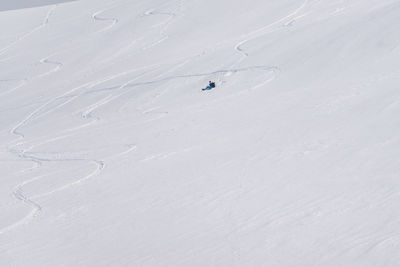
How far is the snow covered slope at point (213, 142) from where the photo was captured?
545 cm

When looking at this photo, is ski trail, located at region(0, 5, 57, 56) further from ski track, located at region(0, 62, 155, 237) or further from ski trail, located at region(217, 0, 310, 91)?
ski trail, located at region(217, 0, 310, 91)

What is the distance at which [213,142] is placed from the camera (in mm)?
8336

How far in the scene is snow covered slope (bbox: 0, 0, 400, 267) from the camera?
5.45m

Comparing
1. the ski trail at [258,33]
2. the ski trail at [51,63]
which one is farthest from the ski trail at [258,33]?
the ski trail at [51,63]

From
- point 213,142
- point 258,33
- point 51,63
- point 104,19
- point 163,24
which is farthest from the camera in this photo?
point 104,19

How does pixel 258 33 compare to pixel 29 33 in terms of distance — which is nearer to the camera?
pixel 258 33

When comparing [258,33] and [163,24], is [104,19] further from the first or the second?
[258,33]

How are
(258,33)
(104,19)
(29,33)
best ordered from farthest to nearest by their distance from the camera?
1. (29,33)
2. (104,19)
3. (258,33)

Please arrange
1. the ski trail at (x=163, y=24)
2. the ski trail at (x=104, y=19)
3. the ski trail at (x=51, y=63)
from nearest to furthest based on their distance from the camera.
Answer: the ski trail at (x=163, y=24) < the ski trail at (x=51, y=63) < the ski trail at (x=104, y=19)

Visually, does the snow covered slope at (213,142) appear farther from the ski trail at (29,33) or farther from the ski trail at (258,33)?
the ski trail at (29,33)

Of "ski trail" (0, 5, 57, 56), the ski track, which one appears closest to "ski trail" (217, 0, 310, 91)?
the ski track

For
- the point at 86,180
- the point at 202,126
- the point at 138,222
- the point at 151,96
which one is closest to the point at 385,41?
the point at 202,126

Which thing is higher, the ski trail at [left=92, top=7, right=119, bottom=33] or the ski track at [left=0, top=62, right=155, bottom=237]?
the ski track at [left=0, top=62, right=155, bottom=237]

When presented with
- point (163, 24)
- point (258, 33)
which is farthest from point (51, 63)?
point (258, 33)
